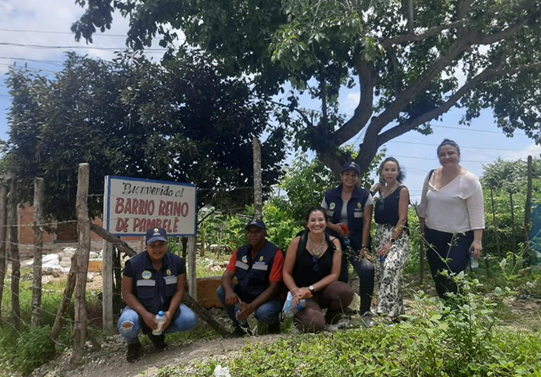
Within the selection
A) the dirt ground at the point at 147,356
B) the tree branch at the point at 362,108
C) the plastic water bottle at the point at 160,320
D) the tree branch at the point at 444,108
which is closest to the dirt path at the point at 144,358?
the dirt ground at the point at 147,356

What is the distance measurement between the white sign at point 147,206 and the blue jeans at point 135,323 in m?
1.04

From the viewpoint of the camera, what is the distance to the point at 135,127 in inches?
231

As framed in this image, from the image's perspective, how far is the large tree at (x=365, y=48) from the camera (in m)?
5.32

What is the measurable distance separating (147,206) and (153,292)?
1202 millimetres

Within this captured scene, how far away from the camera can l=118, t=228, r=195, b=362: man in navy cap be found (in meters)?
4.12

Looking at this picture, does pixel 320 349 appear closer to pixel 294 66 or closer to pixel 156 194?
pixel 156 194

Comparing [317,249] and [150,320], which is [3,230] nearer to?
[150,320]

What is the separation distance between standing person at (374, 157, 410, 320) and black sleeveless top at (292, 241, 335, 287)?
48 cm

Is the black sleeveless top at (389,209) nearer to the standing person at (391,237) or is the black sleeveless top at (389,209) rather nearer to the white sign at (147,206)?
the standing person at (391,237)

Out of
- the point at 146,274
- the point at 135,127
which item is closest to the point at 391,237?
the point at 146,274

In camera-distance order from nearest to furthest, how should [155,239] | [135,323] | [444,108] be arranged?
[135,323] < [155,239] < [444,108]

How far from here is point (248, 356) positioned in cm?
345

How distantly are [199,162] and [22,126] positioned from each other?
2.47m

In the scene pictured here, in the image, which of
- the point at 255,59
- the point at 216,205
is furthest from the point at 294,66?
the point at 216,205
